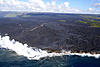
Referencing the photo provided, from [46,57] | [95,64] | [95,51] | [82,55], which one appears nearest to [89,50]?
[95,51]

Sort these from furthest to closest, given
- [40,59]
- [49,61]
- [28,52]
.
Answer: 1. [28,52]
2. [40,59]
3. [49,61]

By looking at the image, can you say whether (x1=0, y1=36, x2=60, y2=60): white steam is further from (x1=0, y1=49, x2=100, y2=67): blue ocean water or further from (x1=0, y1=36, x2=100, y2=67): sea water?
(x1=0, y1=49, x2=100, y2=67): blue ocean water

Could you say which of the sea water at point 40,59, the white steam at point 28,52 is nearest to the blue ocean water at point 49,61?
the sea water at point 40,59

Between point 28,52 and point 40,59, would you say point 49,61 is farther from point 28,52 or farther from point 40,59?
point 28,52

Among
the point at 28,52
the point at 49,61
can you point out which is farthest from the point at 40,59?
the point at 28,52

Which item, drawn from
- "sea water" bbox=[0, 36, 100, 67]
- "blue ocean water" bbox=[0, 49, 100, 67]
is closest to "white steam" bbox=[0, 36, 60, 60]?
"sea water" bbox=[0, 36, 100, 67]

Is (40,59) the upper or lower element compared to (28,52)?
lower

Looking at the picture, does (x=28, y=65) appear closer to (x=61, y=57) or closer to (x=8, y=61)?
(x=8, y=61)

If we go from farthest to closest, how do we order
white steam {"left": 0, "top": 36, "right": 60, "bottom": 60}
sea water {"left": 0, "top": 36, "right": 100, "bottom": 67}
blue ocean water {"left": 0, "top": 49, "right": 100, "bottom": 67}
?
white steam {"left": 0, "top": 36, "right": 60, "bottom": 60}
sea water {"left": 0, "top": 36, "right": 100, "bottom": 67}
blue ocean water {"left": 0, "top": 49, "right": 100, "bottom": 67}
